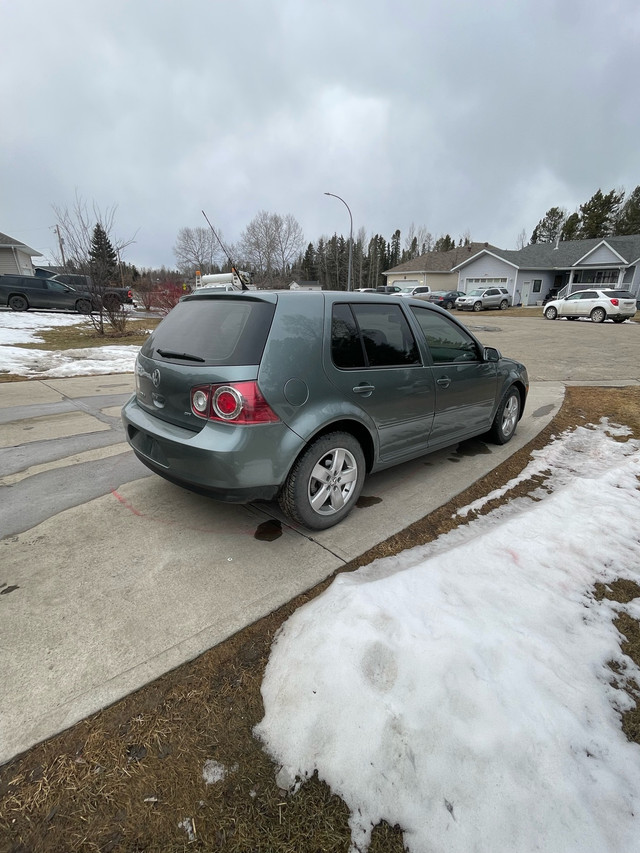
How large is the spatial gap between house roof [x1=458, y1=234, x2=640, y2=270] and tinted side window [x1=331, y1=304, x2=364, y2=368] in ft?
133

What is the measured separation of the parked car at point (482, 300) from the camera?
109 ft

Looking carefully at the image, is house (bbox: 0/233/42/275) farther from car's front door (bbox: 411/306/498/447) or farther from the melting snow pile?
the melting snow pile

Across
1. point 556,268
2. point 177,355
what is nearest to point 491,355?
point 177,355

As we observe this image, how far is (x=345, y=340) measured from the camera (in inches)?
114

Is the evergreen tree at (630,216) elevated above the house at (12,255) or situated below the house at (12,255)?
above

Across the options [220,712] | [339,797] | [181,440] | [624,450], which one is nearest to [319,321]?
[181,440]

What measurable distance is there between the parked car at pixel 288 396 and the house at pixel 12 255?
3564 cm

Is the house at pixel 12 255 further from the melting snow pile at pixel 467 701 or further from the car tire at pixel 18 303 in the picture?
the melting snow pile at pixel 467 701

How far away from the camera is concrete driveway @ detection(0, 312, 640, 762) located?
1803 millimetres

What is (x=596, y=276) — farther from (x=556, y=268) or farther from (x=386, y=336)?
(x=386, y=336)

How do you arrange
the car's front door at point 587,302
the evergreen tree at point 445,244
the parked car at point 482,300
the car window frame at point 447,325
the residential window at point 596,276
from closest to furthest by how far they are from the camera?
the car window frame at point 447,325
the car's front door at point 587,302
the parked car at point 482,300
the residential window at point 596,276
the evergreen tree at point 445,244

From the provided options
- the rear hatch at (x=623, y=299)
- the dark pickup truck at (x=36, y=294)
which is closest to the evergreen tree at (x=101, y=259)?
the dark pickup truck at (x=36, y=294)

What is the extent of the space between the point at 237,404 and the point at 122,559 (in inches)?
46.8

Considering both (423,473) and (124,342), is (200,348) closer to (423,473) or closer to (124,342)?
(423,473)
